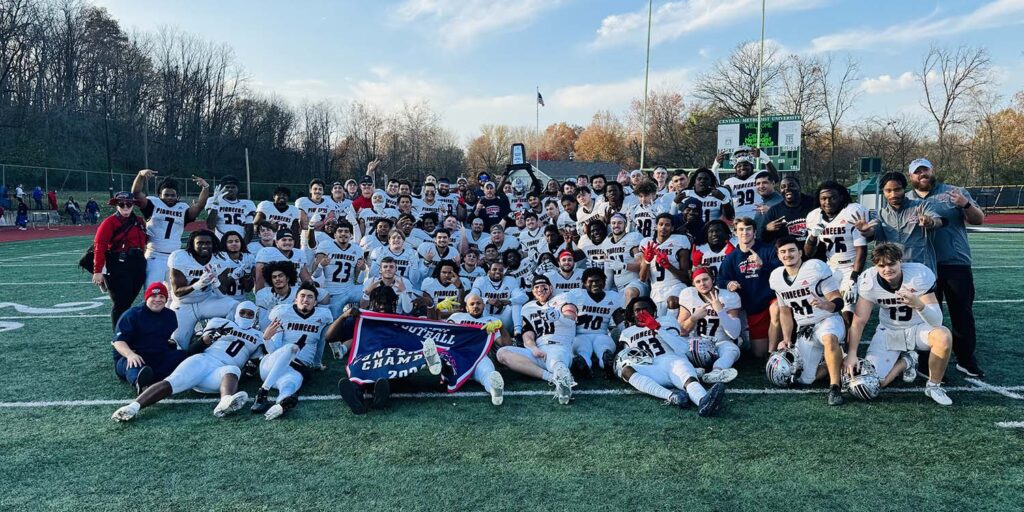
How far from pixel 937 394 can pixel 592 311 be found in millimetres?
3139

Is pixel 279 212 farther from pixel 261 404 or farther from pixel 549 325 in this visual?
pixel 549 325

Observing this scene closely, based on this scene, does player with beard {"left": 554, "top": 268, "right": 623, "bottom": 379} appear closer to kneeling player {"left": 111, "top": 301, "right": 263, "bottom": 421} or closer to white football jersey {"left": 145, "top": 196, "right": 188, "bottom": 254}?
kneeling player {"left": 111, "top": 301, "right": 263, "bottom": 421}

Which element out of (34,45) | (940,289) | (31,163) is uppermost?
(34,45)

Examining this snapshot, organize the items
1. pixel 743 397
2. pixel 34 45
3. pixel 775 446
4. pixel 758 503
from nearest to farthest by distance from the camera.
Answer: pixel 758 503
pixel 775 446
pixel 743 397
pixel 34 45

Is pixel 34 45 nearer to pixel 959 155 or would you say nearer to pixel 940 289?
pixel 940 289

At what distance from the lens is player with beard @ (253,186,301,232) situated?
349 inches

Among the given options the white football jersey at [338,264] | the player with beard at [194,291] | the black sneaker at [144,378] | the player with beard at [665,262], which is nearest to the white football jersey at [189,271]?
the player with beard at [194,291]

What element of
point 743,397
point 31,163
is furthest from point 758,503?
point 31,163

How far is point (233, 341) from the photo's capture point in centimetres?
559

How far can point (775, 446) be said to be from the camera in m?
4.15

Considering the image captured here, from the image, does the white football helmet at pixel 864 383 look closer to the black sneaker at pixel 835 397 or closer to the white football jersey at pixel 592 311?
the black sneaker at pixel 835 397

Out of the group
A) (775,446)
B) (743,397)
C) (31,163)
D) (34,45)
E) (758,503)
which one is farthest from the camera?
(34,45)

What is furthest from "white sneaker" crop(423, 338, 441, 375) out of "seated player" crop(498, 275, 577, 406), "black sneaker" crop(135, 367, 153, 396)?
"black sneaker" crop(135, 367, 153, 396)

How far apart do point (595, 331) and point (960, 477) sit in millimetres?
3466
